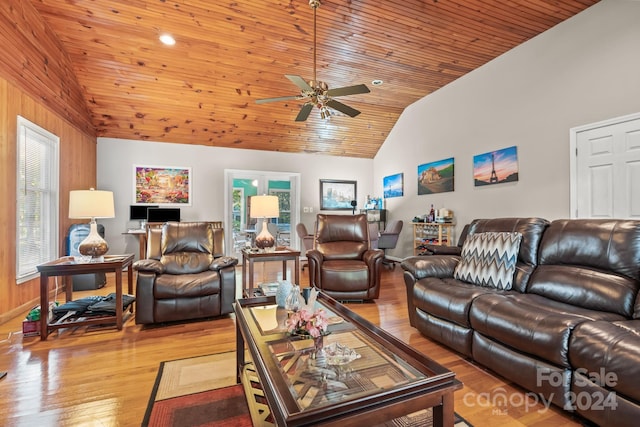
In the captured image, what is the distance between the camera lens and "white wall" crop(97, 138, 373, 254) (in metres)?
5.80

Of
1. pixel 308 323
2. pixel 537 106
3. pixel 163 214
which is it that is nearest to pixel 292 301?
pixel 308 323

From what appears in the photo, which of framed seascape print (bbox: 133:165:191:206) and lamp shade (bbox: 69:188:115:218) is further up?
framed seascape print (bbox: 133:165:191:206)

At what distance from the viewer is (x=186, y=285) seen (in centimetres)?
297

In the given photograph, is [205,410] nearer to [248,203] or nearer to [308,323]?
[308,323]

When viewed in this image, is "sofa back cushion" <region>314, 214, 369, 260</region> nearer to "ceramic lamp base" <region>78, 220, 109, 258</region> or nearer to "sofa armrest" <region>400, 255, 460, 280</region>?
"sofa armrest" <region>400, 255, 460, 280</region>

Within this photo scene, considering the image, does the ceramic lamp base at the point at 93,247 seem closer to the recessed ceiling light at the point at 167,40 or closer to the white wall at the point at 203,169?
the recessed ceiling light at the point at 167,40

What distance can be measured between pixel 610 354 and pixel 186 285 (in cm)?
308

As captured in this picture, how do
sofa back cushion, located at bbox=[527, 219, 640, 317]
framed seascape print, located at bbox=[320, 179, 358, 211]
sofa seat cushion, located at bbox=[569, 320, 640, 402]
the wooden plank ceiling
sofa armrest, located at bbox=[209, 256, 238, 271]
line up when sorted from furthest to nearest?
framed seascape print, located at bbox=[320, 179, 358, 211], the wooden plank ceiling, sofa armrest, located at bbox=[209, 256, 238, 271], sofa back cushion, located at bbox=[527, 219, 640, 317], sofa seat cushion, located at bbox=[569, 320, 640, 402]

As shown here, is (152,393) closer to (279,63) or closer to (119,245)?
(279,63)

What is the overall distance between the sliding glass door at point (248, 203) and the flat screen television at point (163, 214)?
100cm

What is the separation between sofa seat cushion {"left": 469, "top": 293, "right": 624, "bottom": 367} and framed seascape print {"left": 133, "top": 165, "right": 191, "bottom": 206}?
5752 millimetres

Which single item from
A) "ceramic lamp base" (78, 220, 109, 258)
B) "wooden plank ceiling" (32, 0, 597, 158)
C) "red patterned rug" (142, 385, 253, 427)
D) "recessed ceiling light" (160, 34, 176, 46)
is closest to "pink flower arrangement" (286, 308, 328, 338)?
"red patterned rug" (142, 385, 253, 427)

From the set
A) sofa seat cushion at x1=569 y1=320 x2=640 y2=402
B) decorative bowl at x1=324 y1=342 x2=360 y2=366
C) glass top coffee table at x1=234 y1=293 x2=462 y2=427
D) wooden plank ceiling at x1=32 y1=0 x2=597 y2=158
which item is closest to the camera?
glass top coffee table at x1=234 y1=293 x2=462 y2=427

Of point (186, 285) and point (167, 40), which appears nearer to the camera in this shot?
point (186, 285)
